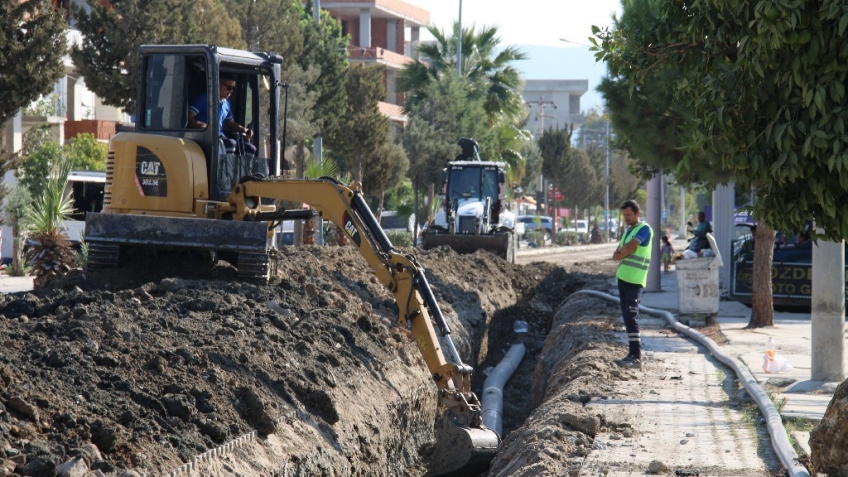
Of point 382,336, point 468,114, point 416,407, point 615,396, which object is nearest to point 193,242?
point 382,336

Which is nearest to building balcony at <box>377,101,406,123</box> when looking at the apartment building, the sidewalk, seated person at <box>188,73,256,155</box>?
the apartment building

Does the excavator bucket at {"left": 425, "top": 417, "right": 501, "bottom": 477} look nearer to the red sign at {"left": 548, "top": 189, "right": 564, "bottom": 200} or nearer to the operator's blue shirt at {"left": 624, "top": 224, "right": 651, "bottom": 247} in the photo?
the operator's blue shirt at {"left": 624, "top": 224, "right": 651, "bottom": 247}

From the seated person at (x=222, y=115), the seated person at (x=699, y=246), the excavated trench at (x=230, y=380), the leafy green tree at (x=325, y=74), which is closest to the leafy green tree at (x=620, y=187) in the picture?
the leafy green tree at (x=325, y=74)

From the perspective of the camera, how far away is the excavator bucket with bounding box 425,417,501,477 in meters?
9.62

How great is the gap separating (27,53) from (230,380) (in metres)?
12.6

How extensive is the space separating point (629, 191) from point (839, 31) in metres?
79.7

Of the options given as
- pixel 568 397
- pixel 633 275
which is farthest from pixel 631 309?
pixel 568 397

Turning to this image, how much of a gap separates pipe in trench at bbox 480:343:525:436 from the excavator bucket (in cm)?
136

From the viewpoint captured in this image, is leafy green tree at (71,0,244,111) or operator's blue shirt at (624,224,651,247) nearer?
operator's blue shirt at (624,224,651,247)

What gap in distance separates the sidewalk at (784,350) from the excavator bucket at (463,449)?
262cm

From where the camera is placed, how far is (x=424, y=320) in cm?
1005

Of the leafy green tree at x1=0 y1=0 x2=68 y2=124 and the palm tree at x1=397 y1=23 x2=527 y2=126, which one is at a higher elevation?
the palm tree at x1=397 y1=23 x2=527 y2=126

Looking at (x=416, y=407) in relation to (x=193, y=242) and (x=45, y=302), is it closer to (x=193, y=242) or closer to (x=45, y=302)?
(x=193, y=242)

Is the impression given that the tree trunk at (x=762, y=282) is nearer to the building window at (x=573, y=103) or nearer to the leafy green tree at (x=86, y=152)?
the leafy green tree at (x=86, y=152)
